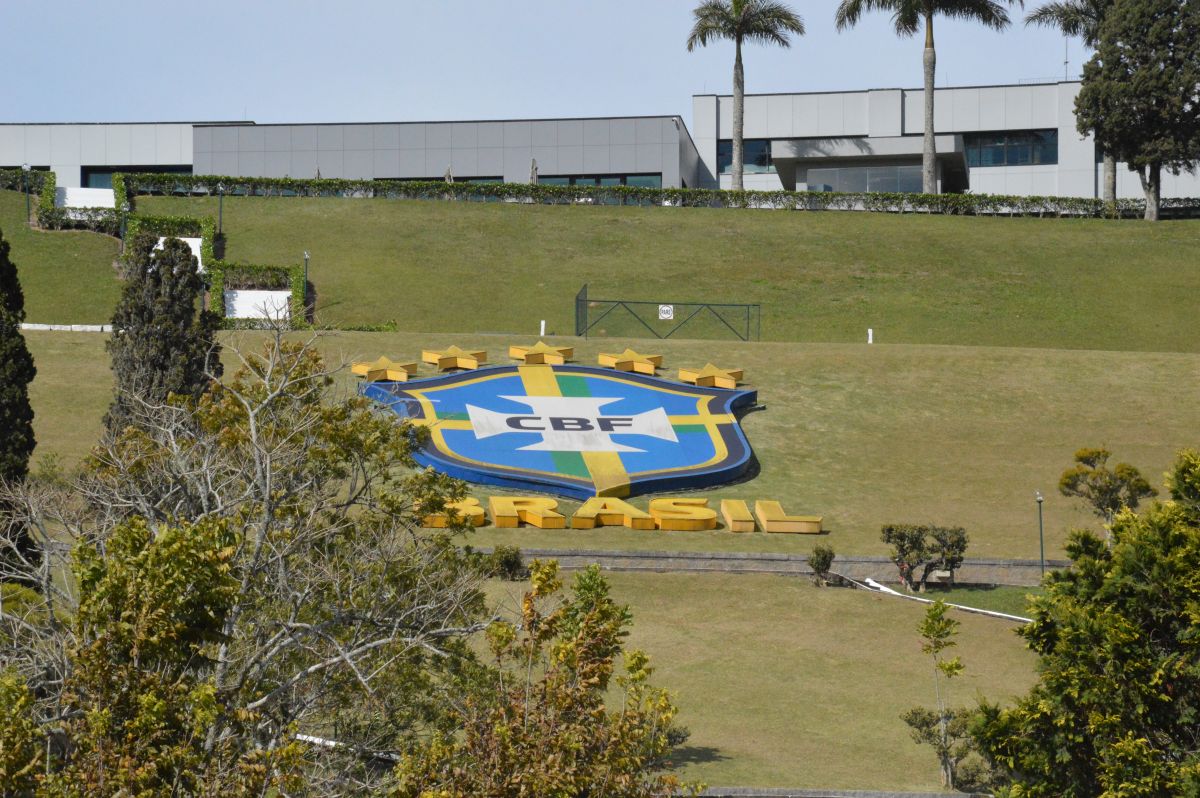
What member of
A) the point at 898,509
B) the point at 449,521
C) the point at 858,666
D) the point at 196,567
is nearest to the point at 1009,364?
the point at 898,509

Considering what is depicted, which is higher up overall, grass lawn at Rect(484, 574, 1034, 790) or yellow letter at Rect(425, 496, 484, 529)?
yellow letter at Rect(425, 496, 484, 529)

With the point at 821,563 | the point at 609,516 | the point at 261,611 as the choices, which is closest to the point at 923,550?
the point at 821,563

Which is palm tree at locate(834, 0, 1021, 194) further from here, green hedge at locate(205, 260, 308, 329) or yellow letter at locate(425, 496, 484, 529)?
yellow letter at locate(425, 496, 484, 529)

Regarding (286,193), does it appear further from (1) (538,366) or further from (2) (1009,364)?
(2) (1009,364)

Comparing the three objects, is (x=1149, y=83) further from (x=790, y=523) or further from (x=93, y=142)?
(x=93, y=142)

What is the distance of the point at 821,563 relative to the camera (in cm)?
2873

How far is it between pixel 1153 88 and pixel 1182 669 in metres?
58.3

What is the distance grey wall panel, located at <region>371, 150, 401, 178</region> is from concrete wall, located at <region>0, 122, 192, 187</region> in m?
9.94

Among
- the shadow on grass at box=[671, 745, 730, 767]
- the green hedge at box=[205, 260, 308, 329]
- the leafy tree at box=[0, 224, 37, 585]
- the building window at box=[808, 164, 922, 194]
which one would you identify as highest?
the building window at box=[808, 164, 922, 194]

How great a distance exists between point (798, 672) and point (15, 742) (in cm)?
1496

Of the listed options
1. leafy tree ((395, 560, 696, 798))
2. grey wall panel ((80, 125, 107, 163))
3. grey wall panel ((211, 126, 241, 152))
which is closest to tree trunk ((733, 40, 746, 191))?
grey wall panel ((211, 126, 241, 152))

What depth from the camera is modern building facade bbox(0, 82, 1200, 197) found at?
259 ft

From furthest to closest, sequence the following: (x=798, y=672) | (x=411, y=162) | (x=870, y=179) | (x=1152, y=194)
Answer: (x=411, y=162) < (x=870, y=179) < (x=1152, y=194) < (x=798, y=672)

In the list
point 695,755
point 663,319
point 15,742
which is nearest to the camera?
point 15,742
